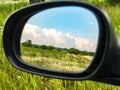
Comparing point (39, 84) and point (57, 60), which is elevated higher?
point (57, 60)

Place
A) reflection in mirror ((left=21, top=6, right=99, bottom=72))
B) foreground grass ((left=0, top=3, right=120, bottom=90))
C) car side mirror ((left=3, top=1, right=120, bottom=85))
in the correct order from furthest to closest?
foreground grass ((left=0, top=3, right=120, bottom=90))
reflection in mirror ((left=21, top=6, right=99, bottom=72))
car side mirror ((left=3, top=1, right=120, bottom=85))

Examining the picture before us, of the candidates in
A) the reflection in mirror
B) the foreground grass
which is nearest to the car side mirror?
the reflection in mirror

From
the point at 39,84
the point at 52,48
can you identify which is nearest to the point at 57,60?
the point at 52,48

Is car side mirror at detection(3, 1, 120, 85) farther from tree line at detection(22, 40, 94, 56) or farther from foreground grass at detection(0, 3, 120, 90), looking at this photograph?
foreground grass at detection(0, 3, 120, 90)

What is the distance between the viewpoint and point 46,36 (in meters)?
1.69

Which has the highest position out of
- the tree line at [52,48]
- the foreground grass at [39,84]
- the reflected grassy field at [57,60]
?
the tree line at [52,48]

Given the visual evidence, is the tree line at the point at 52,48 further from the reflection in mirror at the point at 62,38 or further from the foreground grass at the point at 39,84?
the foreground grass at the point at 39,84

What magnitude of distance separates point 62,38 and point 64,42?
21mm

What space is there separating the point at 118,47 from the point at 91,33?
203 millimetres

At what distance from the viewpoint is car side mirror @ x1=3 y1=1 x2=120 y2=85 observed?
126 cm

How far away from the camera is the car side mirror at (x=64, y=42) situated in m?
1.26

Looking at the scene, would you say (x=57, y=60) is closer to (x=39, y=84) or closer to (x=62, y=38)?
(x=62, y=38)

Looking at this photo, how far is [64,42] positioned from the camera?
5.36 feet

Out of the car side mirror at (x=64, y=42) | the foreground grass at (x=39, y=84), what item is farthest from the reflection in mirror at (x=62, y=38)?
the foreground grass at (x=39, y=84)
